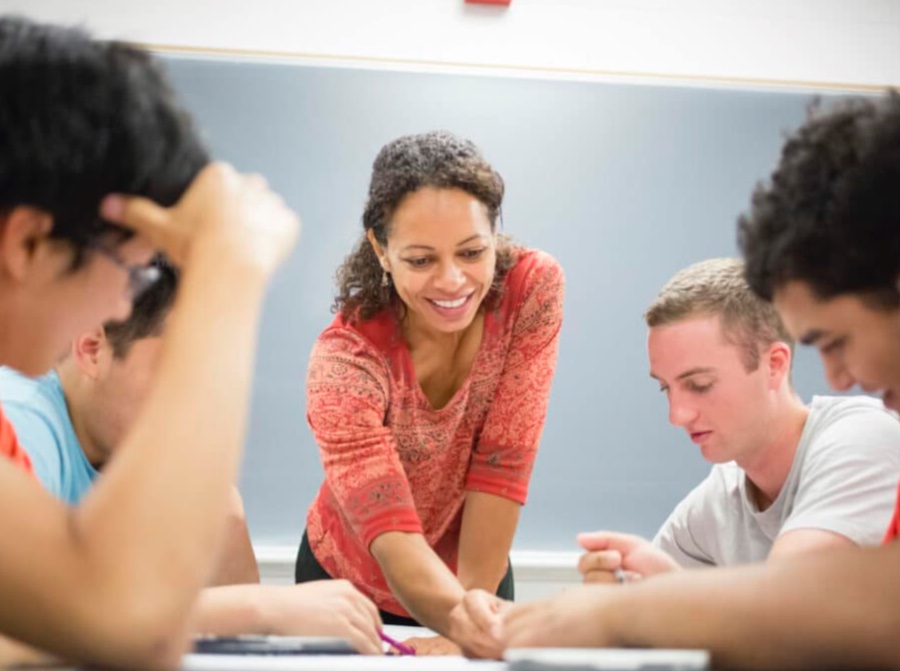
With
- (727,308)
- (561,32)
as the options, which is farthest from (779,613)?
(561,32)

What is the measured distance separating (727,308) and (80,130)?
115 centimetres

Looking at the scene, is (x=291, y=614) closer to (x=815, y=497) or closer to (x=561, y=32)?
(x=815, y=497)

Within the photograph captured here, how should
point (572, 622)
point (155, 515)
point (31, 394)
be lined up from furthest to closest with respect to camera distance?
point (31, 394) < point (572, 622) < point (155, 515)

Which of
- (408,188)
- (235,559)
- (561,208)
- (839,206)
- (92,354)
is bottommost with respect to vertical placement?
(235,559)

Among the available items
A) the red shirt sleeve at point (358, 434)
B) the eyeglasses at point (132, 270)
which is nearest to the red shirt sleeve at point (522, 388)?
the red shirt sleeve at point (358, 434)

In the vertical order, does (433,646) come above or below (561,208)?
below

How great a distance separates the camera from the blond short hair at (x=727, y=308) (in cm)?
A: 153

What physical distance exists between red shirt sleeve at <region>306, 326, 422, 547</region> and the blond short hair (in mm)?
514

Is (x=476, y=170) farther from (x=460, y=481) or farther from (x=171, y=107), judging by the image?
(x=171, y=107)

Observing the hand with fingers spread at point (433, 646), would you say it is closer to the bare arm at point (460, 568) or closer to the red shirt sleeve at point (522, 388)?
the bare arm at point (460, 568)

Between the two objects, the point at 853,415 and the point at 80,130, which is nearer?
the point at 80,130

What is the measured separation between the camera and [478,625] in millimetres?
1235

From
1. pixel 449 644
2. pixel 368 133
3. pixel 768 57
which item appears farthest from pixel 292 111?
pixel 449 644

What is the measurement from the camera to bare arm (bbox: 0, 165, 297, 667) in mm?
590
